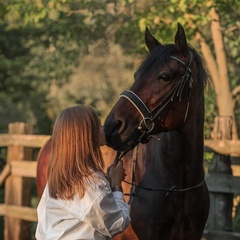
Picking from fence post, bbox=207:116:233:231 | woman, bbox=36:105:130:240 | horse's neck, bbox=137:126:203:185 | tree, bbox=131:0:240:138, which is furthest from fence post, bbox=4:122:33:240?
woman, bbox=36:105:130:240

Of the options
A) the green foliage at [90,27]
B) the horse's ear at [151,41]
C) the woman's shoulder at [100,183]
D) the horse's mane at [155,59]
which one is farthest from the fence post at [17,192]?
the woman's shoulder at [100,183]

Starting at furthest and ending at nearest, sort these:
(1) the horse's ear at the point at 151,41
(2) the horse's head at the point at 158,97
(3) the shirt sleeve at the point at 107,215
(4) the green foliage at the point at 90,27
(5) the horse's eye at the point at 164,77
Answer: (4) the green foliage at the point at 90,27 → (1) the horse's ear at the point at 151,41 → (5) the horse's eye at the point at 164,77 → (2) the horse's head at the point at 158,97 → (3) the shirt sleeve at the point at 107,215

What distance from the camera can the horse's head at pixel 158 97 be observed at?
4340mm

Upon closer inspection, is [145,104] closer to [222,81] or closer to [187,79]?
[187,79]

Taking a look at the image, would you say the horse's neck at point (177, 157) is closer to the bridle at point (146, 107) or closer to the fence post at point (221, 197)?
the bridle at point (146, 107)

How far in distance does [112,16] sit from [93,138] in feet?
24.9

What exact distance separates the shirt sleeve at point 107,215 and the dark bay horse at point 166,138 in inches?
37.7

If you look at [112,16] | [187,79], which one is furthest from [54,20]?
[187,79]

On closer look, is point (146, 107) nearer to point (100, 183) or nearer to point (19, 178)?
point (100, 183)

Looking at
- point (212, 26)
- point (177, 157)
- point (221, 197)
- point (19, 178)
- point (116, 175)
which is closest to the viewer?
point (116, 175)

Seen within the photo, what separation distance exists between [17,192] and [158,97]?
431 centimetres

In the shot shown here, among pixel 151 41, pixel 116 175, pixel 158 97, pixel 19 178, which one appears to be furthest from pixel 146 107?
pixel 19 178

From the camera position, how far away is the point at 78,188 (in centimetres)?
331

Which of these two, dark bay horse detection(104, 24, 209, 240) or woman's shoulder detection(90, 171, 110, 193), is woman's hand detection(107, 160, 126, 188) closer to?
woman's shoulder detection(90, 171, 110, 193)
